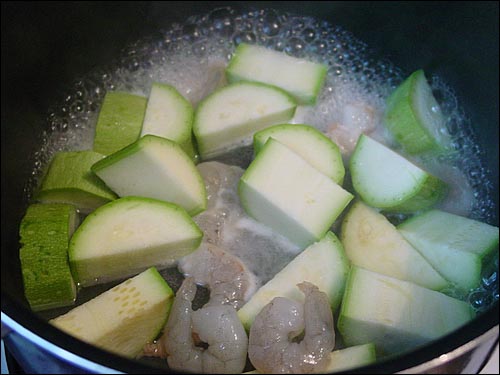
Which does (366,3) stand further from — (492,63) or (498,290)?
(498,290)

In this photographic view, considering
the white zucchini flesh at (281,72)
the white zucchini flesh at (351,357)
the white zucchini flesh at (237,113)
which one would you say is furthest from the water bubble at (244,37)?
the white zucchini flesh at (351,357)

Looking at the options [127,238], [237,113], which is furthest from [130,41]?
[127,238]

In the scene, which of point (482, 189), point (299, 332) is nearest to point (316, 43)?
point (482, 189)

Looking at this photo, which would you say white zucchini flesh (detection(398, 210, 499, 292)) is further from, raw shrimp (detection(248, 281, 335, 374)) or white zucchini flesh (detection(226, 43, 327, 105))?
white zucchini flesh (detection(226, 43, 327, 105))

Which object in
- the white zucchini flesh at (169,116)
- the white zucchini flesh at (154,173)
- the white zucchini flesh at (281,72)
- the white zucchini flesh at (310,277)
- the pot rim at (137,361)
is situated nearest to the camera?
the pot rim at (137,361)

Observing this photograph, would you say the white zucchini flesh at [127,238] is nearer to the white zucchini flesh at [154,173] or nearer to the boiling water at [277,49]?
the white zucchini flesh at [154,173]

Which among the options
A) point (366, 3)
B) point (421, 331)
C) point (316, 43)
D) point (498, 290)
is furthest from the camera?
point (316, 43)
